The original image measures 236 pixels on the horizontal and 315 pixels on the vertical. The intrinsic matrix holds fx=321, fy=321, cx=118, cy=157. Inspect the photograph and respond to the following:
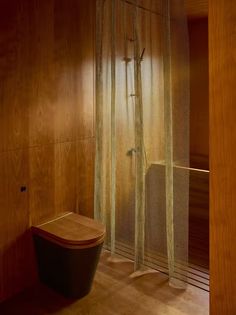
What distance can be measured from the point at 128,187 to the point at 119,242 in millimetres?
582

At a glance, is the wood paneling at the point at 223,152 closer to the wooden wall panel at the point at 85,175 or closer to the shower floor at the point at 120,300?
the shower floor at the point at 120,300

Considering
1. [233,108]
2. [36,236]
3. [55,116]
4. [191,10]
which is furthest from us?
[191,10]

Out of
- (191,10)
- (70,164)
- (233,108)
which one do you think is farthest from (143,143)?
(191,10)

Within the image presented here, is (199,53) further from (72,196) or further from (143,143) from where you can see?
(72,196)

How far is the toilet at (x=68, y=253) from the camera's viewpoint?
2225mm

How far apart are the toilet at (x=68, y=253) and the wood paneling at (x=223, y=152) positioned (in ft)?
5.02

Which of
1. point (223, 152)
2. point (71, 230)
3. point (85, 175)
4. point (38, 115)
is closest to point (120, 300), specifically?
point (71, 230)

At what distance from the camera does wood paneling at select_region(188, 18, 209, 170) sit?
4244 millimetres

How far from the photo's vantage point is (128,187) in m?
2.83

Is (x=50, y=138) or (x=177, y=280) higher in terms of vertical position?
(x=50, y=138)

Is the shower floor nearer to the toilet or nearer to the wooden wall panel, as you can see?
the toilet

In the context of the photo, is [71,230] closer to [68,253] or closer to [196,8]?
[68,253]

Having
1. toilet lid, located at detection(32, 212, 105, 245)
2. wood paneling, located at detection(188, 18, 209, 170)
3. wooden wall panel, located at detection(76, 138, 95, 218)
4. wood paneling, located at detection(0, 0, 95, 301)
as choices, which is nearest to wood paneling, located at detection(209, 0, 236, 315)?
toilet lid, located at detection(32, 212, 105, 245)

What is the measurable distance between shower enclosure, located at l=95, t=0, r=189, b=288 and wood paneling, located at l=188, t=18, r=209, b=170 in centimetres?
172
